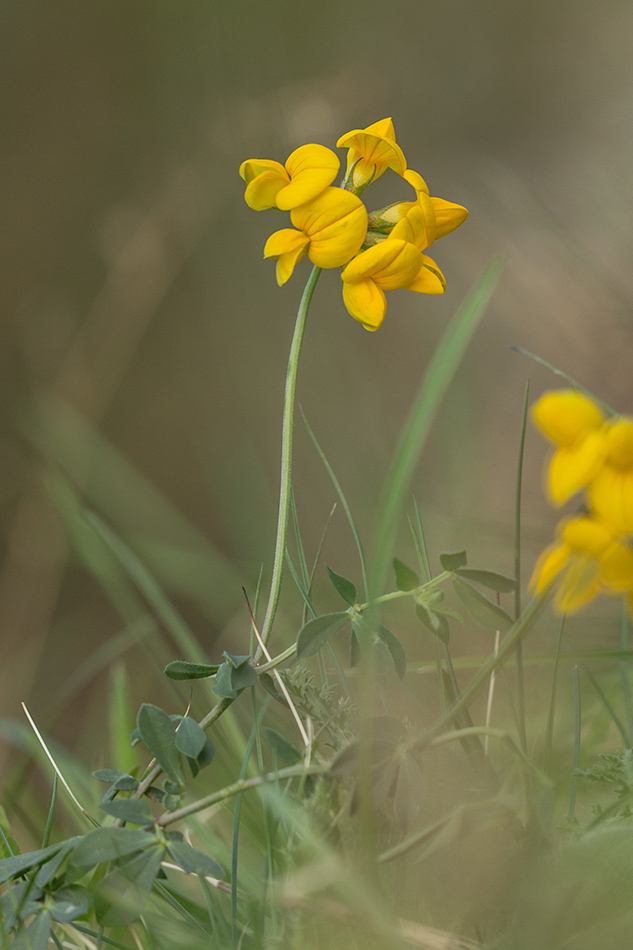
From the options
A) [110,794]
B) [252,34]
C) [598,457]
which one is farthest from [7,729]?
[252,34]

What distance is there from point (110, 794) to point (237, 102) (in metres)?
1.87

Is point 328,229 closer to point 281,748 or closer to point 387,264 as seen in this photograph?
point 387,264

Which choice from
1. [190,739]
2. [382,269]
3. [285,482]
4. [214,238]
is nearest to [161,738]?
[190,739]

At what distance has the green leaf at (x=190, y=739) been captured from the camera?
11.8 inches

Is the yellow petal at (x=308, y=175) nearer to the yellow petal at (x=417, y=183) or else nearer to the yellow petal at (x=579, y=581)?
the yellow petal at (x=417, y=183)

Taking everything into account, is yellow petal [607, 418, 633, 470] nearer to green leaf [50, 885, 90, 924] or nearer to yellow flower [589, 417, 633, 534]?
yellow flower [589, 417, 633, 534]

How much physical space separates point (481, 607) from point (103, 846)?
0.61 feet

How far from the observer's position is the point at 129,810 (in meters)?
0.30

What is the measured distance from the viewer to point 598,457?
24 cm

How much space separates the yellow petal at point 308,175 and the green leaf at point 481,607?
0.18m

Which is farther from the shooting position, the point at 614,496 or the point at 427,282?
the point at 427,282

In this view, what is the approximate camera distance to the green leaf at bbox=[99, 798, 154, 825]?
296mm

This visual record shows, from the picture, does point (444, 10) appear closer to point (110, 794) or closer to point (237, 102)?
point (237, 102)

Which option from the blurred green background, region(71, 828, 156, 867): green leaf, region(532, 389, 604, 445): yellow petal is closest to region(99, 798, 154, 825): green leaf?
region(71, 828, 156, 867): green leaf
